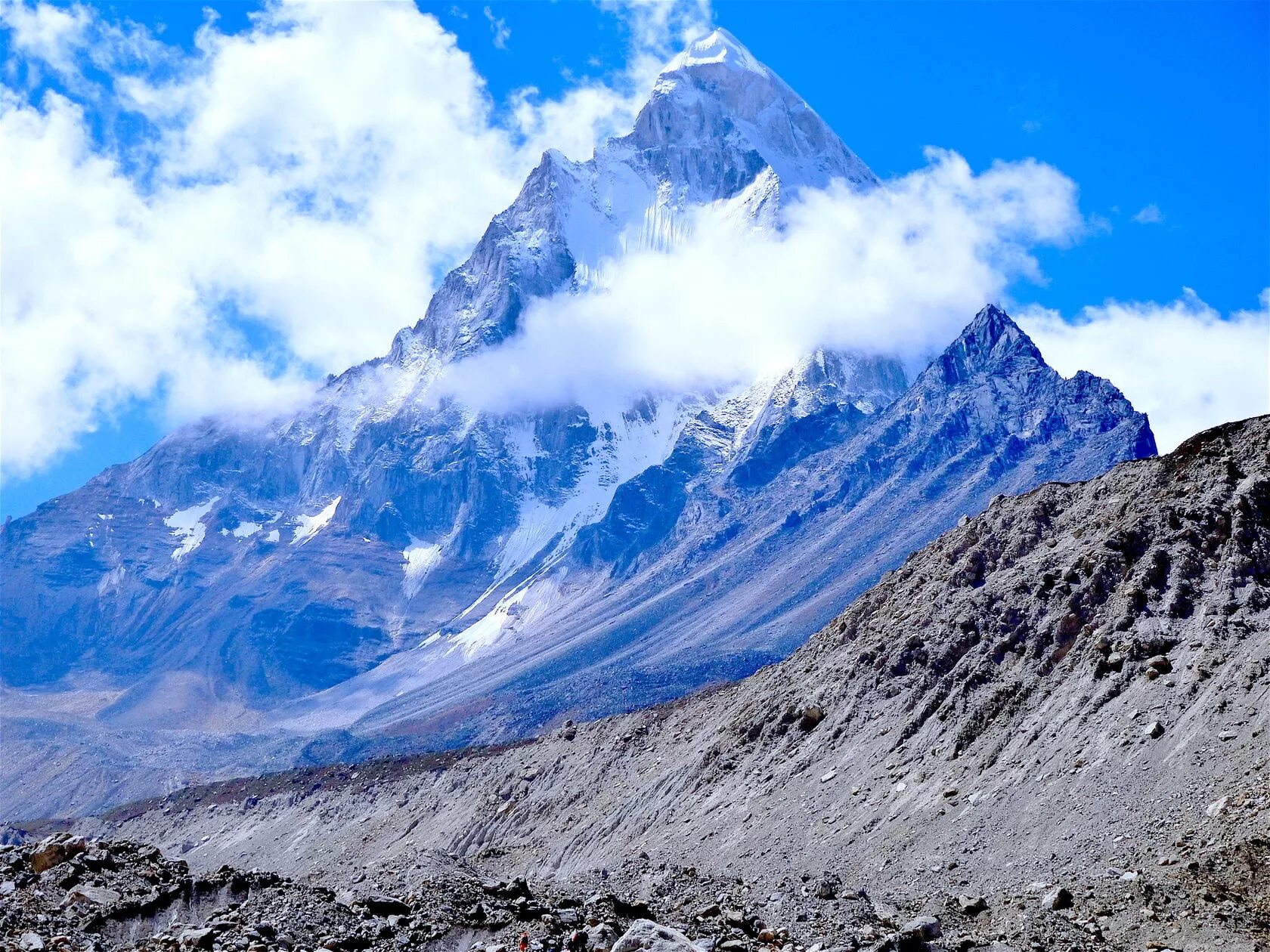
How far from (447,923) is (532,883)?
1501 cm

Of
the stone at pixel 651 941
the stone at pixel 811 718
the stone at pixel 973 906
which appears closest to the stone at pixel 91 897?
the stone at pixel 651 941

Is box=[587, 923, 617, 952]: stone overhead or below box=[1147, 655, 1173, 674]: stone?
overhead

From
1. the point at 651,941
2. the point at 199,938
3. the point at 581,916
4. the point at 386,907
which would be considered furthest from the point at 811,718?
the point at 199,938

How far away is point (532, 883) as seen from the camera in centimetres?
5009

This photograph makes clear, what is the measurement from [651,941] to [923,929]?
7237 millimetres

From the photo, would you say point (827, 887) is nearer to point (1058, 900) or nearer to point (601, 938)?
point (1058, 900)

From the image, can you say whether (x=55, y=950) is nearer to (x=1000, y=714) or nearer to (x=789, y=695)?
(x=1000, y=714)

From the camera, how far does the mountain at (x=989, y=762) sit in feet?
129

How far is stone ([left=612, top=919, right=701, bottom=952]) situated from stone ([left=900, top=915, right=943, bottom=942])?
5774 millimetres

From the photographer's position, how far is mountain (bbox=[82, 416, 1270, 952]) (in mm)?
39438

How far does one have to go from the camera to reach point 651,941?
31078mm

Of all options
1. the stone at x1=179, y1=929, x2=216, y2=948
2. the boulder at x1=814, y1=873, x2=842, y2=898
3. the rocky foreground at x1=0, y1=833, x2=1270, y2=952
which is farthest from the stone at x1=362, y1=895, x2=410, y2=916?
the boulder at x1=814, y1=873, x2=842, y2=898

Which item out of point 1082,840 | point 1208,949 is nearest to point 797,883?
point 1082,840

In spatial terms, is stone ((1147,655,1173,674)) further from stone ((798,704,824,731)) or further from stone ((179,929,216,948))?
stone ((179,929,216,948))
